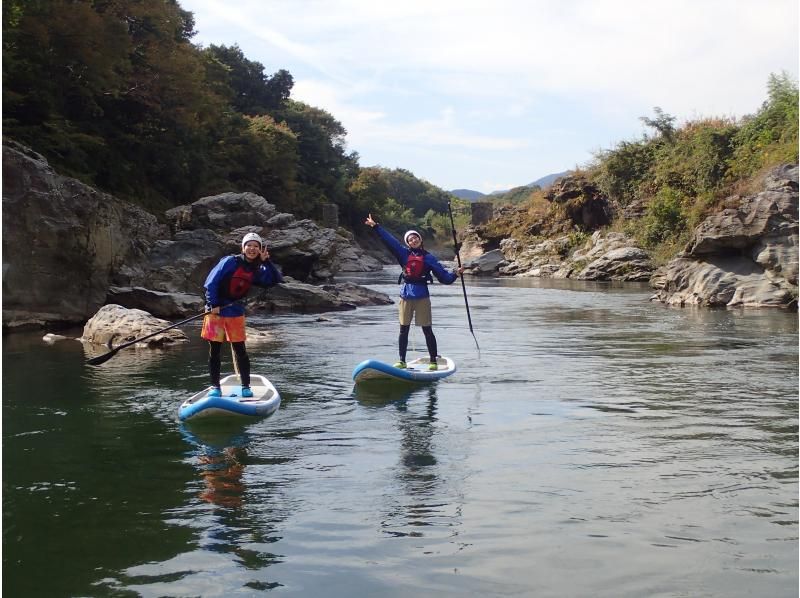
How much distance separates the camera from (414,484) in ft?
19.3

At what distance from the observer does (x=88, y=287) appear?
17.4m

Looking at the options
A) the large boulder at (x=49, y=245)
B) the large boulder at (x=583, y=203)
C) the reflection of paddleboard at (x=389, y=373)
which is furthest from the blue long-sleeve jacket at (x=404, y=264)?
the large boulder at (x=583, y=203)

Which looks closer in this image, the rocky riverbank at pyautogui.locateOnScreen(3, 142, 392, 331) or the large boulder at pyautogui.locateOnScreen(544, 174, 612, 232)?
the rocky riverbank at pyautogui.locateOnScreen(3, 142, 392, 331)

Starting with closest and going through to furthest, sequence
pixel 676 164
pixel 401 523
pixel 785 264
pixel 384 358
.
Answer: pixel 401 523 < pixel 384 358 < pixel 785 264 < pixel 676 164

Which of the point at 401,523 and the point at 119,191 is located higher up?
the point at 119,191

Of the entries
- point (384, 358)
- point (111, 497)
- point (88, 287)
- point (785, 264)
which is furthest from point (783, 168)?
point (111, 497)

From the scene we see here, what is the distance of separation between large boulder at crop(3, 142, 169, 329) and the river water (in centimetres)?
476

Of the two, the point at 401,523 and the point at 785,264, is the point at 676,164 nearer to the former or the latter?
the point at 785,264

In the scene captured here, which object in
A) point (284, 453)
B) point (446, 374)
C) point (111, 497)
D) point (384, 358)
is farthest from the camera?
point (384, 358)

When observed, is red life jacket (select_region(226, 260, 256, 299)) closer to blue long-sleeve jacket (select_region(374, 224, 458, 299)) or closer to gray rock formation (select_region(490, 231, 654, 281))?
blue long-sleeve jacket (select_region(374, 224, 458, 299))

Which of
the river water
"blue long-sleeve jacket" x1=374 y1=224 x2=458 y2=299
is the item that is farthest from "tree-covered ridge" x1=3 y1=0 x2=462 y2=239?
the river water

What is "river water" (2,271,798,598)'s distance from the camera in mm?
4316

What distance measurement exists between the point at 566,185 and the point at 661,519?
4592 centimetres

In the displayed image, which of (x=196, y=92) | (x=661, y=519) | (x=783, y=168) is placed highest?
(x=196, y=92)
